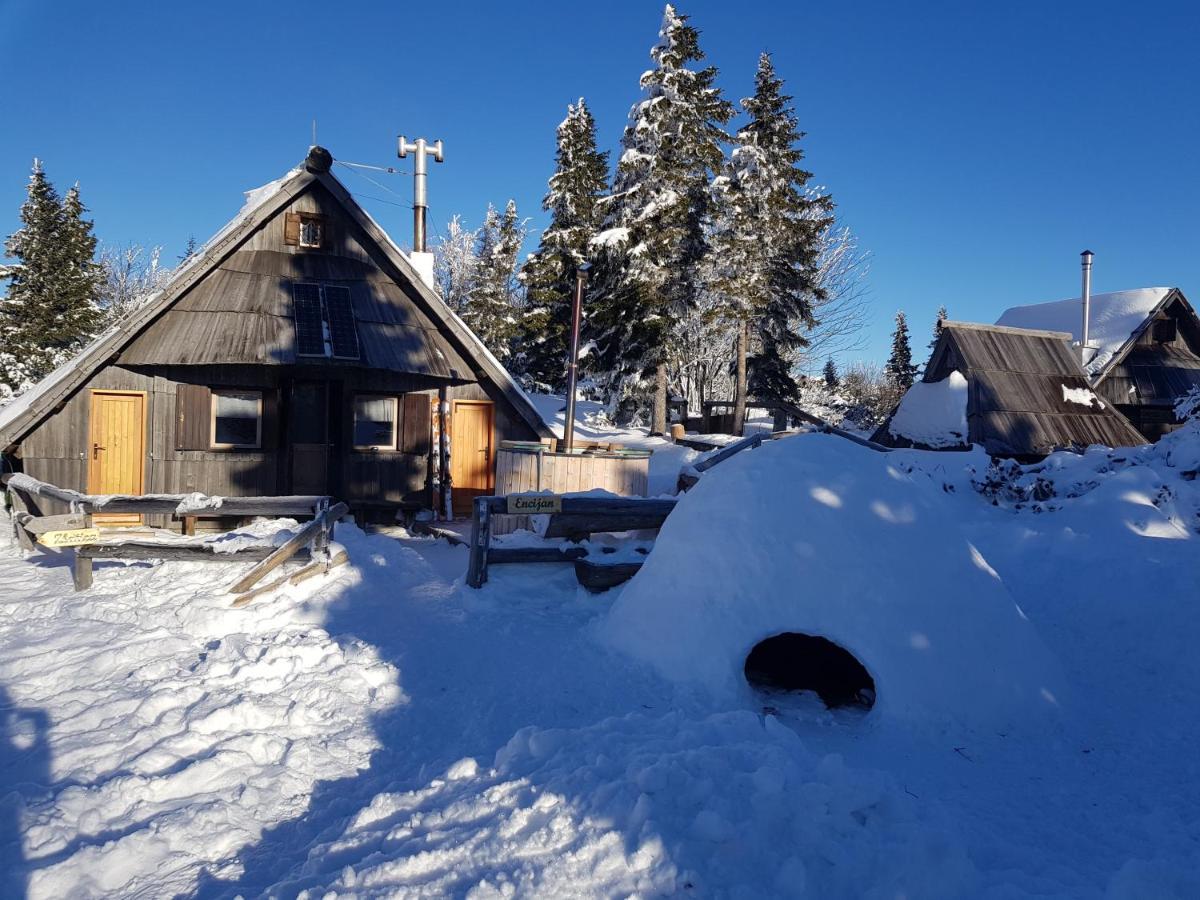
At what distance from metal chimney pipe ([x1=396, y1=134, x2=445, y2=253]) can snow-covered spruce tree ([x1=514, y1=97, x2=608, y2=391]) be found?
35.1ft

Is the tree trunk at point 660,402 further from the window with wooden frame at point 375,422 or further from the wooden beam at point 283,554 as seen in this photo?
the wooden beam at point 283,554

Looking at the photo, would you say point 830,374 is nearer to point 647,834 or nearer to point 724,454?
point 724,454

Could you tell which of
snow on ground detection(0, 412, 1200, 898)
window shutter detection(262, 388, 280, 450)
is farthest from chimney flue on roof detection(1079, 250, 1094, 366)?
window shutter detection(262, 388, 280, 450)

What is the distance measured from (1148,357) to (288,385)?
27840 millimetres

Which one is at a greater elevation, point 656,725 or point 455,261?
point 455,261

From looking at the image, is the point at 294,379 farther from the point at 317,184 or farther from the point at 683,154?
the point at 683,154

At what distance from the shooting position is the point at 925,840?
3.11 metres

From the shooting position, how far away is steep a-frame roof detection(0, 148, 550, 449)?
1102 cm

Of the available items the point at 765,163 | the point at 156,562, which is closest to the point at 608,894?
the point at 156,562

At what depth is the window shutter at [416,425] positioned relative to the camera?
13.2m

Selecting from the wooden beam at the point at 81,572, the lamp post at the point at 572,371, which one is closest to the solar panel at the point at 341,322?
the lamp post at the point at 572,371

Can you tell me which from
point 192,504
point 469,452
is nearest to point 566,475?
point 469,452

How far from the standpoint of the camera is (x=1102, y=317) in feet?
89.6

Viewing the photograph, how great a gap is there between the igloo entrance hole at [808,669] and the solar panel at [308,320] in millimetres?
8647
